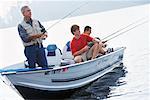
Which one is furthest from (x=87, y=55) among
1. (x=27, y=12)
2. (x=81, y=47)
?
(x=27, y=12)

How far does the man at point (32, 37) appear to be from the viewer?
360 inches

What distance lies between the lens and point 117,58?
13.4 meters

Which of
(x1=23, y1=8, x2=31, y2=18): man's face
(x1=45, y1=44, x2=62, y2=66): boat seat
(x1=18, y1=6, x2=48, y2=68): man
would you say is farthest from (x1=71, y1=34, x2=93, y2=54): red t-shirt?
(x1=23, y1=8, x2=31, y2=18): man's face

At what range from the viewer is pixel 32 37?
913 centimetres

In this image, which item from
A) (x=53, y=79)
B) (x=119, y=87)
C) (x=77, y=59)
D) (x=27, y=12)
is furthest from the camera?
Answer: (x=119, y=87)

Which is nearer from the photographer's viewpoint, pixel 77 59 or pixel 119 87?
pixel 77 59

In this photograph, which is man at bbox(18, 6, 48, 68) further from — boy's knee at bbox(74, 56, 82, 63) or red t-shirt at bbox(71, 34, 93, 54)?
red t-shirt at bbox(71, 34, 93, 54)

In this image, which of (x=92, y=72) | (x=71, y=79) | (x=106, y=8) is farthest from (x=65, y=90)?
(x=106, y=8)

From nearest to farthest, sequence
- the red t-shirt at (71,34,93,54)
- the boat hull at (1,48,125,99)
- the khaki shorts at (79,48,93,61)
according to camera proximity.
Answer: the boat hull at (1,48,125,99)
the red t-shirt at (71,34,93,54)
the khaki shorts at (79,48,93,61)

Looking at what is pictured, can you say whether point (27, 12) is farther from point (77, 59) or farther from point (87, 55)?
point (87, 55)

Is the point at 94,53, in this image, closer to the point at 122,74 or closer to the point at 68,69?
the point at 68,69

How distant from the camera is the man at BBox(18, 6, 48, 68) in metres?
9.14

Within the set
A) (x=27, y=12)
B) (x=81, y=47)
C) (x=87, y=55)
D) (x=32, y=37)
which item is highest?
(x=27, y=12)

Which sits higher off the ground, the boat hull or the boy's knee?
the boy's knee
